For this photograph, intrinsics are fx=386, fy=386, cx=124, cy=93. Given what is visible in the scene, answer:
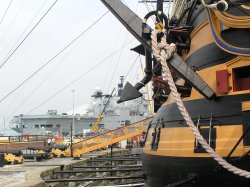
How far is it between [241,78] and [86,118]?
75.2 meters

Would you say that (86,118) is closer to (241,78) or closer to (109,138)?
(109,138)

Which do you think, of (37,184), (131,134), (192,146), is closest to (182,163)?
(192,146)

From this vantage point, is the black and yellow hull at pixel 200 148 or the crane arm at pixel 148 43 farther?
the crane arm at pixel 148 43

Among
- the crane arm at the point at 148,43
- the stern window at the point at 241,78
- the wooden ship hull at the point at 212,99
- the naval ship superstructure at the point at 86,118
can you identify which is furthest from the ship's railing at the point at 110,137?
the naval ship superstructure at the point at 86,118

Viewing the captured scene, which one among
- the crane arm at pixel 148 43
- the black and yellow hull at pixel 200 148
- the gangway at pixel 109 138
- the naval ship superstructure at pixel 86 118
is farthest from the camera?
the naval ship superstructure at pixel 86 118

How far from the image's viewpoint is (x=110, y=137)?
84.1 feet

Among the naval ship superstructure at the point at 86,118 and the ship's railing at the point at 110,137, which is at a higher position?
the naval ship superstructure at the point at 86,118

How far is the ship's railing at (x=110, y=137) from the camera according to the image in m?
24.3

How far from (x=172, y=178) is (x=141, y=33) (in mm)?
2492

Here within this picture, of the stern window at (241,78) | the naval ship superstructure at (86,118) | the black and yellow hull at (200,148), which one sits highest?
the naval ship superstructure at (86,118)

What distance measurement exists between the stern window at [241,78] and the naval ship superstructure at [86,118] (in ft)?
217

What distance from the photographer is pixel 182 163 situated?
6.23m

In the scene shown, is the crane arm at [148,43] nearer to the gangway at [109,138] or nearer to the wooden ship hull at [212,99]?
the wooden ship hull at [212,99]

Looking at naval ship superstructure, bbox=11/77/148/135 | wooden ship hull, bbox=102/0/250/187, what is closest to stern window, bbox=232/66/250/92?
wooden ship hull, bbox=102/0/250/187
